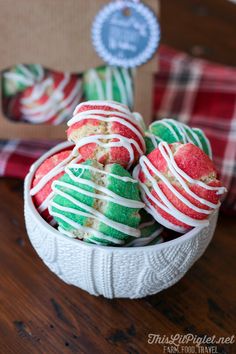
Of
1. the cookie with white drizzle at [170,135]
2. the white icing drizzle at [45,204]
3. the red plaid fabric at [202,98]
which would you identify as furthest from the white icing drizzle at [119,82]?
the white icing drizzle at [45,204]

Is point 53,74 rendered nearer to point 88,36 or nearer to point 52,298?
point 88,36

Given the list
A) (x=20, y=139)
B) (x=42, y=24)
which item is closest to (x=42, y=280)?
(x=20, y=139)

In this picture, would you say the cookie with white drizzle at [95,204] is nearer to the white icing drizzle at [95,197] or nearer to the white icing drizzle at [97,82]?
the white icing drizzle at [95,197]

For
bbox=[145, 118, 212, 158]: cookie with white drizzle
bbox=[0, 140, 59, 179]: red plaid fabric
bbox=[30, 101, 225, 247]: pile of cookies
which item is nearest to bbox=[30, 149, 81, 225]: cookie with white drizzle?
bbox=[30, 101, 225, 247]: pile of cookies

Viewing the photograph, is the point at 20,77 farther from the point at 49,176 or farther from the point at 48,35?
Answer: the point at 49,176

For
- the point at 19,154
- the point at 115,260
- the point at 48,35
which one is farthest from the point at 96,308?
the point at 48,35

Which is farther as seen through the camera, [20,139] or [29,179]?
[20,139]
